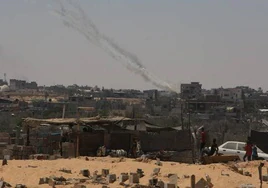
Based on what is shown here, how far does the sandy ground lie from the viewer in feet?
51.4

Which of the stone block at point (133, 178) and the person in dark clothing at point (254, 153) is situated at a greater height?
the person in dark clothing at point (254, 153)

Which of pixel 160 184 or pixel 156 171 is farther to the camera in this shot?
pixel 156 171

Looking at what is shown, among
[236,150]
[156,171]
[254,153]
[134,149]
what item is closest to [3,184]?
[156,171]

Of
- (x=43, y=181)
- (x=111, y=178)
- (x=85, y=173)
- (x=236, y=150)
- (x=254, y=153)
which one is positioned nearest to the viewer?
(x=43, y=181)

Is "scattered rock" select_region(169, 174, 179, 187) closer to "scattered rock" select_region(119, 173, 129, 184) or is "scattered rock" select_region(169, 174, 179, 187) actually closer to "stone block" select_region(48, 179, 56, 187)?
"scattered rock" select_region(119, 173, 129, 184)

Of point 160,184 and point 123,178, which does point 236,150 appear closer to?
point 123,178

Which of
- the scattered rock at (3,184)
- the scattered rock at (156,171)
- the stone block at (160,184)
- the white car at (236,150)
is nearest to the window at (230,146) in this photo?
the white car at (236,150)

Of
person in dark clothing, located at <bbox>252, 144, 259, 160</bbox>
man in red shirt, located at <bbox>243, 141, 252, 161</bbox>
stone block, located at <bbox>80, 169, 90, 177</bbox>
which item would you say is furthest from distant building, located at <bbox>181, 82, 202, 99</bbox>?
stone block, located at <bbox>80, 169, 90, 177</bbox>

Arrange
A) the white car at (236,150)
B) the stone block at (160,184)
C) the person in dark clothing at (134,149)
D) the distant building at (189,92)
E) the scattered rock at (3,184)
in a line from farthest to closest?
the distant building at (189,92), the white car at (236,150), the person in dark clothing at (134,149), the scattered rock at (3,184), the stone block at (160,184)

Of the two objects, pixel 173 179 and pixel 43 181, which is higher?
pixel 173 179

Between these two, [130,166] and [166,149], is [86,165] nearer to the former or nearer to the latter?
[130,166]

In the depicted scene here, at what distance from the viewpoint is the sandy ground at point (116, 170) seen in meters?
15.7

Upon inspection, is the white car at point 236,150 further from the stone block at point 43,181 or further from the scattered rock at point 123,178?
the stone block at point 43,181

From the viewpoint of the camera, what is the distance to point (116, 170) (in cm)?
1758
